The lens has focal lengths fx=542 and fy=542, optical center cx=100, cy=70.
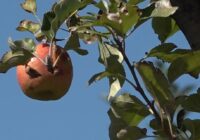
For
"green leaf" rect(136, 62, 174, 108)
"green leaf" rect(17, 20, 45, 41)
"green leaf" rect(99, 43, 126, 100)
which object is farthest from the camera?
"green leaf" rect(17, 20, 45, 41)

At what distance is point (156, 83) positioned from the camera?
102 cm

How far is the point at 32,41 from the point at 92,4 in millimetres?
183

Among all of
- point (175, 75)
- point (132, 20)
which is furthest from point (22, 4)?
point (175, 75)

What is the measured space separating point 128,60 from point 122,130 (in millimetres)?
141

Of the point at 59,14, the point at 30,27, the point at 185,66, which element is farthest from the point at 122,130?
the point at 30,27

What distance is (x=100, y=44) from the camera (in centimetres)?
123

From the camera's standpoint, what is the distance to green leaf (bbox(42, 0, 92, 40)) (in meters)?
1.16

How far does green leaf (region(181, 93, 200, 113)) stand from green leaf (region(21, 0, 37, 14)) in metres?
0.51

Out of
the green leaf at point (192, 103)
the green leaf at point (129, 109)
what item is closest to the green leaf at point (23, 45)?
the green leaf at point (129, 109)

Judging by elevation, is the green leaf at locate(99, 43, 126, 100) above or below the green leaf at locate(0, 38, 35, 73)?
below

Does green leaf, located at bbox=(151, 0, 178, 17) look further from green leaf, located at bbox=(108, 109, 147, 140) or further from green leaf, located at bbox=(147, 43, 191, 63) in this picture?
green leaf, located at bbox=(108, 109, 147, 140)

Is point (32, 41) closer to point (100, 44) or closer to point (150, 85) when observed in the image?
point (100, 44)

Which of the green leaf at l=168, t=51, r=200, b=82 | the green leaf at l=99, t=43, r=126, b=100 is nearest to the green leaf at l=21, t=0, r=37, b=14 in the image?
the green leaf at l=99, t=43, r=126, b=100

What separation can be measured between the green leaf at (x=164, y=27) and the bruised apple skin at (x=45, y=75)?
0.23 metres
